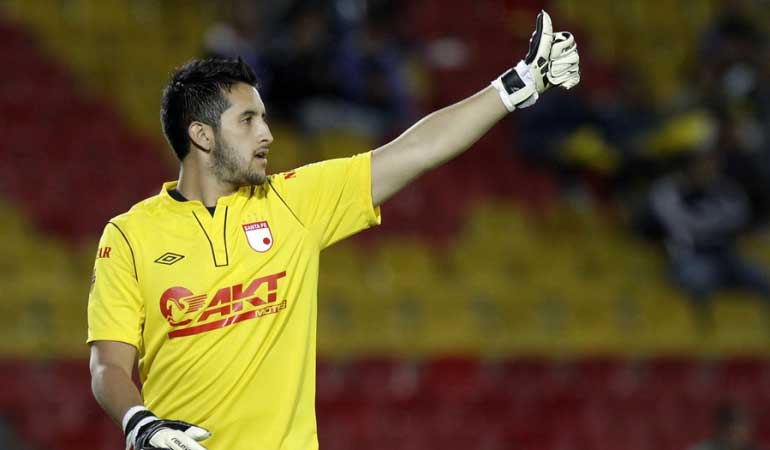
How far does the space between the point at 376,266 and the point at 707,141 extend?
2860 mm

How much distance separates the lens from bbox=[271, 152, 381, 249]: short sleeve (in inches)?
152

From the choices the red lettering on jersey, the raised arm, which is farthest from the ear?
the raised arm

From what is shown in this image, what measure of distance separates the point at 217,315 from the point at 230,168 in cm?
44

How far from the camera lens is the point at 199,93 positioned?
385 cm

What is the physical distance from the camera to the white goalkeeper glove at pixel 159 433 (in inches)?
131

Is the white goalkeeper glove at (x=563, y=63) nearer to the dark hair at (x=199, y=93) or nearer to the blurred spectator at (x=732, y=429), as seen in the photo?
the dark hair at (x=199, y=93)

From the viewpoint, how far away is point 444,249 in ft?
32.0

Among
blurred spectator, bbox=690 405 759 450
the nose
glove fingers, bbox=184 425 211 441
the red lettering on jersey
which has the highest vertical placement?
the nose

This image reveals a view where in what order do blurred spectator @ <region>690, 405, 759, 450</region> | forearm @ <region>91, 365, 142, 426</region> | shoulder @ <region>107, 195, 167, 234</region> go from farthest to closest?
blurred spectator @ <region>690, 405, 759, 450</region> < shoulder @ <region>107, 195, 167, 234</region> < forearm @ <region>91, 365, 142, 426</region>

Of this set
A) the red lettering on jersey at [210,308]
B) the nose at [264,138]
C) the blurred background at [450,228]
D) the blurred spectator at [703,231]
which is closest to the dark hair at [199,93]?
the nose at [264,138]

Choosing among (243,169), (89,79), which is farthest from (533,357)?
(243,169)

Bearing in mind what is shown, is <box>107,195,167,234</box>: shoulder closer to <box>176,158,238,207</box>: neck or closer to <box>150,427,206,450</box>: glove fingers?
<box>176,158,238,207</box>: neck

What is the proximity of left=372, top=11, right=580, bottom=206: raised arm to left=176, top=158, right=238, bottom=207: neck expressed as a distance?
21.0 inches

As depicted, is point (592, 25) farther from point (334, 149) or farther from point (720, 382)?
point (720, 382)
